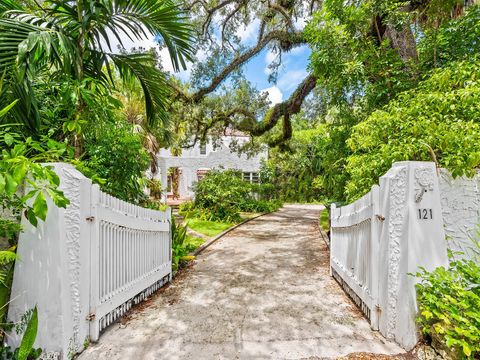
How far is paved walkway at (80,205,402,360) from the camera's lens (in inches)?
101

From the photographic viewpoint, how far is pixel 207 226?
10.1 metres

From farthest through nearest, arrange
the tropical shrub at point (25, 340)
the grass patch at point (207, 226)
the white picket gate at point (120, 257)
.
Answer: the grass patch at point (207, 226)
the white picket gate at point (120, 257)
the tropical shrub at point (25, 340)

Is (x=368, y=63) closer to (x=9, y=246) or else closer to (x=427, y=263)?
(x=427, y=263)

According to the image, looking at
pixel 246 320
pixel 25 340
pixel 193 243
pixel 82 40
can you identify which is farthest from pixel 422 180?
pixel 193 243

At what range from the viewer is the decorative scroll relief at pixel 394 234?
2.67 meters

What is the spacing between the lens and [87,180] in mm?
2611

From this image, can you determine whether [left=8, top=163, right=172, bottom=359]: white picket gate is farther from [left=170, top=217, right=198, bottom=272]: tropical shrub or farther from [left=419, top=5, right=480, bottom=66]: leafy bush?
[left=419, top=5, right=480, bottom=66]: leafy bush

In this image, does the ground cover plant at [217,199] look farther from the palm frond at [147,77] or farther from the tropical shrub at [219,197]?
the palm frond at [147,77]

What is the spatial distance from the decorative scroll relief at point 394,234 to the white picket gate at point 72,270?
115 inches

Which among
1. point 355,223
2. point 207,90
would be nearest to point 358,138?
point 355,223

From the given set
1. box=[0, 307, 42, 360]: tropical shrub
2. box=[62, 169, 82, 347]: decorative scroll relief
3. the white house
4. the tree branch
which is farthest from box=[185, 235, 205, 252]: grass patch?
the white house

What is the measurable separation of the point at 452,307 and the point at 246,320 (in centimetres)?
203

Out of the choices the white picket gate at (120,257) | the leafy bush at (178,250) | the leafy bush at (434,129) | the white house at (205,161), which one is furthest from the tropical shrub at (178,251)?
the white house at (205,161)

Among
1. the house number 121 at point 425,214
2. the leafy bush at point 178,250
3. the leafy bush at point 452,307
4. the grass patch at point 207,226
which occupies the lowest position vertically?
the grass patch at point 207,226
